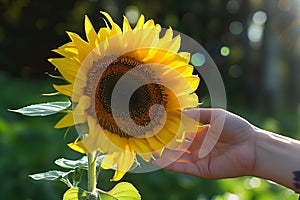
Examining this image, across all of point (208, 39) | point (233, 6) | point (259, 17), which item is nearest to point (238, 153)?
point (208, 39)

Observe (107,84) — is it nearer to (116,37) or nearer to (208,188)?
(116,37)

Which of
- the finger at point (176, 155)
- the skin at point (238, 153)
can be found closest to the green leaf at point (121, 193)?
the finger at point (176, 155)

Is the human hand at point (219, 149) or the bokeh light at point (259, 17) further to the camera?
the bokeh light at point (259, 17)

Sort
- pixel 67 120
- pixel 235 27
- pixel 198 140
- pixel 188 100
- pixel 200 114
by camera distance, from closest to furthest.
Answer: pixel 67 120 → pixel 188 100 → pixel 200 114 → pixel 198 140 → pixel 235 27

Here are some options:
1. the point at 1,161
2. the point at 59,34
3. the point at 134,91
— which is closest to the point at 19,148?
the point at 1,161

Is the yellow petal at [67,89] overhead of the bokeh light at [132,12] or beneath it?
overhead

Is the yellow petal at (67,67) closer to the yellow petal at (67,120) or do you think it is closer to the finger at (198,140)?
the yellow petal at (67,120)

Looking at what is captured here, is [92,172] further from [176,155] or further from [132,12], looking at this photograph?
[132,12]
